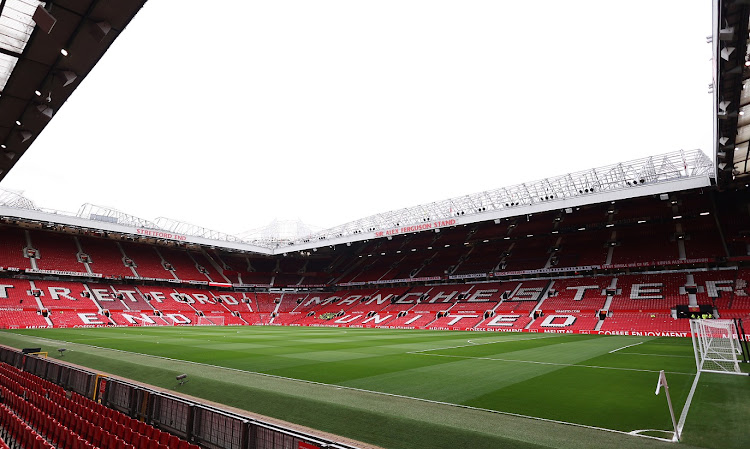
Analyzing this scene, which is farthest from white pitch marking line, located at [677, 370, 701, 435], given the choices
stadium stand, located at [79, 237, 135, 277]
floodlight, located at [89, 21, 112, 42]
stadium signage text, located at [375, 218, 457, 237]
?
stadium stand, located at [79, 237, 135, 277]

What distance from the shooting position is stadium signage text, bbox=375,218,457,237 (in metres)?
39.6

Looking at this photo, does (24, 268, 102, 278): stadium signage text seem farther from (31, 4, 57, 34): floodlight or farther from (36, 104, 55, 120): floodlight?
(31, 4, 57, 34): floodlight

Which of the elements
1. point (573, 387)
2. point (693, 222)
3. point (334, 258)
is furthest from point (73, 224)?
point (693, 222)

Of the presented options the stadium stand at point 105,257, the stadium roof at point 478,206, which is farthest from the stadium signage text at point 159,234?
the stadium stand at point 105,257

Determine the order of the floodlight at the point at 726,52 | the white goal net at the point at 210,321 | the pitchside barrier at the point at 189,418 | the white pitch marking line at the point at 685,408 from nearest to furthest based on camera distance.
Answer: the pitchside barrier at the point at 189,418 < the white pitch marking line at the point at 685,408 < the floodlight at the point at 726,52 < the white goal net at the point at 210,321

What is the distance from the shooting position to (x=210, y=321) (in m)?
48.1

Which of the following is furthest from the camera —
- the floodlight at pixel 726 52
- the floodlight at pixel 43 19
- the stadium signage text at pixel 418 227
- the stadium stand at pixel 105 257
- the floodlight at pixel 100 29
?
the stadium stand at pixel 105 257

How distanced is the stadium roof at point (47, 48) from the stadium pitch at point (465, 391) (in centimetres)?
845

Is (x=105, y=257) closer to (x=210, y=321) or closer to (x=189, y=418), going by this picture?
(x=210, y=321)

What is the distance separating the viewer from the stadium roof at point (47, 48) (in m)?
6.57

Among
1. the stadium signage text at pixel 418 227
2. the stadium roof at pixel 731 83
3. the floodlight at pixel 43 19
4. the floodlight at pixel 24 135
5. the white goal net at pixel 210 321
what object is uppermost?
the stadium roof at pixel 731 83

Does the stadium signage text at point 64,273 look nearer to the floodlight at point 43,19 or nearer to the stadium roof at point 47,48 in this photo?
the stadium roof at point 47,48

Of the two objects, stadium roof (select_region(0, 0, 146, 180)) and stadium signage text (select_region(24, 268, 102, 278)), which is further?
stadium signage text (select_region(24, 268, 102, 278))

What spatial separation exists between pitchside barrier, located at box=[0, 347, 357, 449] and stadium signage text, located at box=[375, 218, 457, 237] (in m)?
32.9
